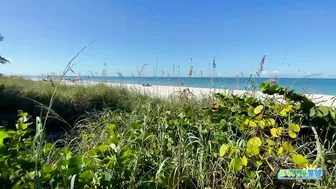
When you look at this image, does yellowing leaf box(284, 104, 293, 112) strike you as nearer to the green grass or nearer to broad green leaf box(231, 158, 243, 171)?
the green grass

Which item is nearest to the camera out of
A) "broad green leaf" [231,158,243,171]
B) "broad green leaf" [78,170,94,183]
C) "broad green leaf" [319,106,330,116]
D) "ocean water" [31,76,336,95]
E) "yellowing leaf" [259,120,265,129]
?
"broad green leaf" [78,170,94,183]

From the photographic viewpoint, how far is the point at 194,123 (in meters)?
1.44

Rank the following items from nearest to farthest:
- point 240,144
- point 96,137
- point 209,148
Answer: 1. point 240,144
2. point 209,148
3. point 96,137

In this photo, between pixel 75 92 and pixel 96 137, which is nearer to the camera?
pixel 96 137

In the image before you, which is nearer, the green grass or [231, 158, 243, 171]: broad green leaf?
the green grass

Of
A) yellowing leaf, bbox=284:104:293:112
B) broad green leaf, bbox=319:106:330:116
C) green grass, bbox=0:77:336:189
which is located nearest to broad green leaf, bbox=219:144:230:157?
green grass, bbox=0:77:336:189

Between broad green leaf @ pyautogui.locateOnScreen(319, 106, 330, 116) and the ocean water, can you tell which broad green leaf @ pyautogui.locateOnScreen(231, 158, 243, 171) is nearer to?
broad green leaf @ pyautogui.locateOnScreen(319, 106, 330, 116)

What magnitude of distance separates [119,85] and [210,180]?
496cm

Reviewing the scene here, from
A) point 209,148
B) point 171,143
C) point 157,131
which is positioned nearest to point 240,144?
point 209,148

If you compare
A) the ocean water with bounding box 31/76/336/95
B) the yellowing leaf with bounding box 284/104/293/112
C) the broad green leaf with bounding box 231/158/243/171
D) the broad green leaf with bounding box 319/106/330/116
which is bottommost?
the broad green leaf with bounding box 231/158/243/171

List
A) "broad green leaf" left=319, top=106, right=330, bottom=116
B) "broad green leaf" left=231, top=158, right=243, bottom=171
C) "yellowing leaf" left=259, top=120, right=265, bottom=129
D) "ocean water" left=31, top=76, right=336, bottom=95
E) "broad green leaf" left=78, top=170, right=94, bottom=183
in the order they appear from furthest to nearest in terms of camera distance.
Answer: "ocean water" left=31, top=76, right=336, bottom=95, "broad green leaf" left=319, top=106, right=330, bottom=116, "yellowing leaf" left=259, top=120, right=265, bottom=129, "broad green leaf" left=231, top=158, right=243, bottom=171, "broad green leaf" left=78, top=170, right=94, bottom=183

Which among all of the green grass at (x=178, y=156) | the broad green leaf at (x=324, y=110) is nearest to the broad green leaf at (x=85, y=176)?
the green grass at (x=178, y=156)

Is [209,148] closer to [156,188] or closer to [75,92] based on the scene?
[156,188]

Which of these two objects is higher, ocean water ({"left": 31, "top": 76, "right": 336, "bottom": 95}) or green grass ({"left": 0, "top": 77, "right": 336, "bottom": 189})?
ocean water ({"left": 31, "top": 76, "right": 336, "bottom": 95})
